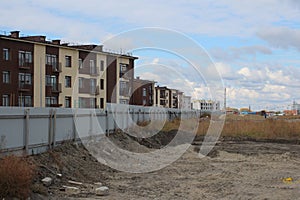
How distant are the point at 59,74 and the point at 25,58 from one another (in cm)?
580

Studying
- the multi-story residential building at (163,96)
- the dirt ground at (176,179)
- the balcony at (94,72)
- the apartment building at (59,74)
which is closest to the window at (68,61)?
the apartment building at (59,74)

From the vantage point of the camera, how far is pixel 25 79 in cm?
5697

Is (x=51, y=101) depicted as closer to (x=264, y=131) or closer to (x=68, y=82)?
(x=68, y=82)

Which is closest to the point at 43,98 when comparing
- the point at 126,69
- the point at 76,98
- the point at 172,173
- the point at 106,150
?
the point at 76,98

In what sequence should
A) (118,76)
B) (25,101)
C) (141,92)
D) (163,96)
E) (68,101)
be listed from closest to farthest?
(25,101)
(68,101)
(118,76)
(141,92)
(163,96)

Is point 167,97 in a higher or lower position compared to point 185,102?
higher

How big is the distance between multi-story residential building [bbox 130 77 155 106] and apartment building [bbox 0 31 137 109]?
3377 millimetres

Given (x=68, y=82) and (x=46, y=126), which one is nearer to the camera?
(x=46, y=126)

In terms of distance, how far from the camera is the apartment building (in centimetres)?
5506

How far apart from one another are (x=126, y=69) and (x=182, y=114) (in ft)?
54.6

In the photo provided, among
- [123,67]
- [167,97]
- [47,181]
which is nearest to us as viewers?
[47,181]

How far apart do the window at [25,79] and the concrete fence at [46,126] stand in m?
30.5

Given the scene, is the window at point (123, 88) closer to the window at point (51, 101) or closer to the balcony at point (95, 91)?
the balcony at point (95, 91)

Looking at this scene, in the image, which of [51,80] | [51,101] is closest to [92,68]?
[51,80]
